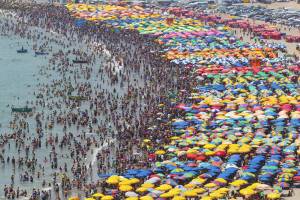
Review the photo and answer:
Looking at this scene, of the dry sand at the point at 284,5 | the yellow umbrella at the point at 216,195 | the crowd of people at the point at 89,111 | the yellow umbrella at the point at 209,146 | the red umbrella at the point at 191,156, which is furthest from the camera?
the dry sand at the point at 284,5

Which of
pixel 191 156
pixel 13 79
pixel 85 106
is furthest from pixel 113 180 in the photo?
pixel 13 79

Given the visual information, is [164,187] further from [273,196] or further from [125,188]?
[273,196]

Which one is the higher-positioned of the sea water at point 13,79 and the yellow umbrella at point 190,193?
the yellow umbrella at point 190,193

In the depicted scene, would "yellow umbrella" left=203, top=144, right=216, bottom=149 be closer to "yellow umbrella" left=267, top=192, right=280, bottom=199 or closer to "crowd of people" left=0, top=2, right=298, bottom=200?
"crowd of people" left=0, top=2, right=298, bottom=200

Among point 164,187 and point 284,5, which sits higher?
point 284,5

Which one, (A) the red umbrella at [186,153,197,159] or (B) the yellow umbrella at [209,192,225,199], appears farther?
(A) the red umbrella at [186,153,197,159]

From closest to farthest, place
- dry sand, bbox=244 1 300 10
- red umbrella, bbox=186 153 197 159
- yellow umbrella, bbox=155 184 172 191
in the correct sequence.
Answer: yellow umbrella, bbox=155 184 172 191
red umbrella, bbox=186 153 197 159
dry sand, bbox=244 1 300 10

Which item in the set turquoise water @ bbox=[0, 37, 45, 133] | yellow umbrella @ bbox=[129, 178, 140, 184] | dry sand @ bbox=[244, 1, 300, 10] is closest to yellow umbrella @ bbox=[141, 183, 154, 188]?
yellow umbrella @ bbox=[129, 178, 140, 184]

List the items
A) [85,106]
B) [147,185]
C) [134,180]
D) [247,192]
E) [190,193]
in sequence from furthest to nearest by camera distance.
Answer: [85,106] < [134,180] < [147,185] < [190,193] < [247,192]

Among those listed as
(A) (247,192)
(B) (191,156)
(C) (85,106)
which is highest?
(A) (247,192)

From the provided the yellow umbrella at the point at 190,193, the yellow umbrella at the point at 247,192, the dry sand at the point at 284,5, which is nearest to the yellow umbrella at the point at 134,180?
the yellow umbrella at the point at 190,193

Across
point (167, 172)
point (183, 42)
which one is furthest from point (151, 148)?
point (183, 42)

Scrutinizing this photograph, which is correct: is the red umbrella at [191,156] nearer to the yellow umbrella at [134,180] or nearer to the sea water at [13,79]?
the yellow umbrella at [134,180]
